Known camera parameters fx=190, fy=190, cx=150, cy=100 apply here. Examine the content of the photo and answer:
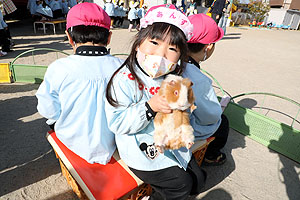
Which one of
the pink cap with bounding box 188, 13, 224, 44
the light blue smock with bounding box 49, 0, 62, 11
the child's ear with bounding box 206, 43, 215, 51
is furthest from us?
Result: the light blue smock with bounding box 49, 0, 62, 11

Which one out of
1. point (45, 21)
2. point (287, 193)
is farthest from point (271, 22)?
point (287, 193)

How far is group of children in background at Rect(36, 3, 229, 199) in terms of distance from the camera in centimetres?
121

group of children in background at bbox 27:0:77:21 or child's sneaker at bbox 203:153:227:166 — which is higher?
group of children in background at bbox 27:0:77:21

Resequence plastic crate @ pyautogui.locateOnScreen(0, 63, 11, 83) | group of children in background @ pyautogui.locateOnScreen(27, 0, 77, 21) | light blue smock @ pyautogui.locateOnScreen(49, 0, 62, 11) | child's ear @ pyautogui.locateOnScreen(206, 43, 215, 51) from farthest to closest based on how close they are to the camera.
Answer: light blue smock @ pyautogui.locateOnScreen(49, 0, 62, 11)
group of children in background @ pyautogui.locateOnScreen(27, 0, 77, 21)
plastic crate @ pyautogui.locateOnScreen(0, 63, 11, 83)
child's ear @ pyautogui.locateOnScreen(206, 43, 215, 51)

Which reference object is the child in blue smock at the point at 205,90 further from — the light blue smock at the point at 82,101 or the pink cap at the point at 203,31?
the light blue smock at the point at 82,101

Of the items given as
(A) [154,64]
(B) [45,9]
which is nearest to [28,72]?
(A) [154,64]

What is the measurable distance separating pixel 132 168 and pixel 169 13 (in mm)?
1106

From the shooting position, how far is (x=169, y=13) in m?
1.21

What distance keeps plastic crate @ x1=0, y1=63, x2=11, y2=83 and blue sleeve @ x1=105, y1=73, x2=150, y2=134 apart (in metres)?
3.38

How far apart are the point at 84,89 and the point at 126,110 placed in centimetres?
42

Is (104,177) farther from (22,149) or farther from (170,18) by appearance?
(22,149)

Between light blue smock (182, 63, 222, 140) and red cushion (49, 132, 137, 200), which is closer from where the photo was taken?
red cushion (49, 132, 137, 200)

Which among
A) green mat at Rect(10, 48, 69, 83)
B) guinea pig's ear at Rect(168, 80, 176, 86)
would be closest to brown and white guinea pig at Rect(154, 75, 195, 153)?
guinea pig's ear at Rect(168, 80, 176, 86)

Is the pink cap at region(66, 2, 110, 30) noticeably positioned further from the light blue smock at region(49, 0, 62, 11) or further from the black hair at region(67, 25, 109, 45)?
the light blue smock at region(49, 0, 62, 11)
